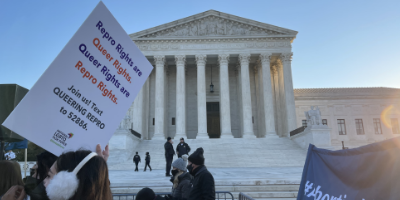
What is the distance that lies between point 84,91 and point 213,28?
30.5m

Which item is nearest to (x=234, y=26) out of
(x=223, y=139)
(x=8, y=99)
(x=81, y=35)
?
(x=223, y=139)

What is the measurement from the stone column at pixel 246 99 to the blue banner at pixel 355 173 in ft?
87.7

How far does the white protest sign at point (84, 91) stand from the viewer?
275 centimetres

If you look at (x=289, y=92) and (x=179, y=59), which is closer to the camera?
(x=289, y=92)

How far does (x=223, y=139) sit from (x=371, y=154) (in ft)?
86.0

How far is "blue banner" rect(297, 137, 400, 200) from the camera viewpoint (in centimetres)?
229

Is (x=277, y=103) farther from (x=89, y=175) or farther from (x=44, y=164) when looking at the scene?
(x=89, y=175)

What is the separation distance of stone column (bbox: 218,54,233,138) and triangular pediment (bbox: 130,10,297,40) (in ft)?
9.52

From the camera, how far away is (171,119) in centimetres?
3569

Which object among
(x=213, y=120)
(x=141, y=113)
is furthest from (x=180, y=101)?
(x=213, y=120)

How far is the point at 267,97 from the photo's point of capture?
31078mm

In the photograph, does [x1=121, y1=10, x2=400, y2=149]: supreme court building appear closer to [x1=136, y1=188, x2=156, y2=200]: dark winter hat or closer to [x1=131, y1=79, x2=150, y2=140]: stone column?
[x1=131, y1=79, x2=150, y2=140]: stone column

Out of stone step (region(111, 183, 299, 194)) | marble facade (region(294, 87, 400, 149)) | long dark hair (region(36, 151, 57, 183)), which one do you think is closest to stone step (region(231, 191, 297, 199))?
stone step (region(111, 183, 299, 194))

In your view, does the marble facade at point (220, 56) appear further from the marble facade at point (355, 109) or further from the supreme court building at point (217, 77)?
the marble facade at point (355, 109)
